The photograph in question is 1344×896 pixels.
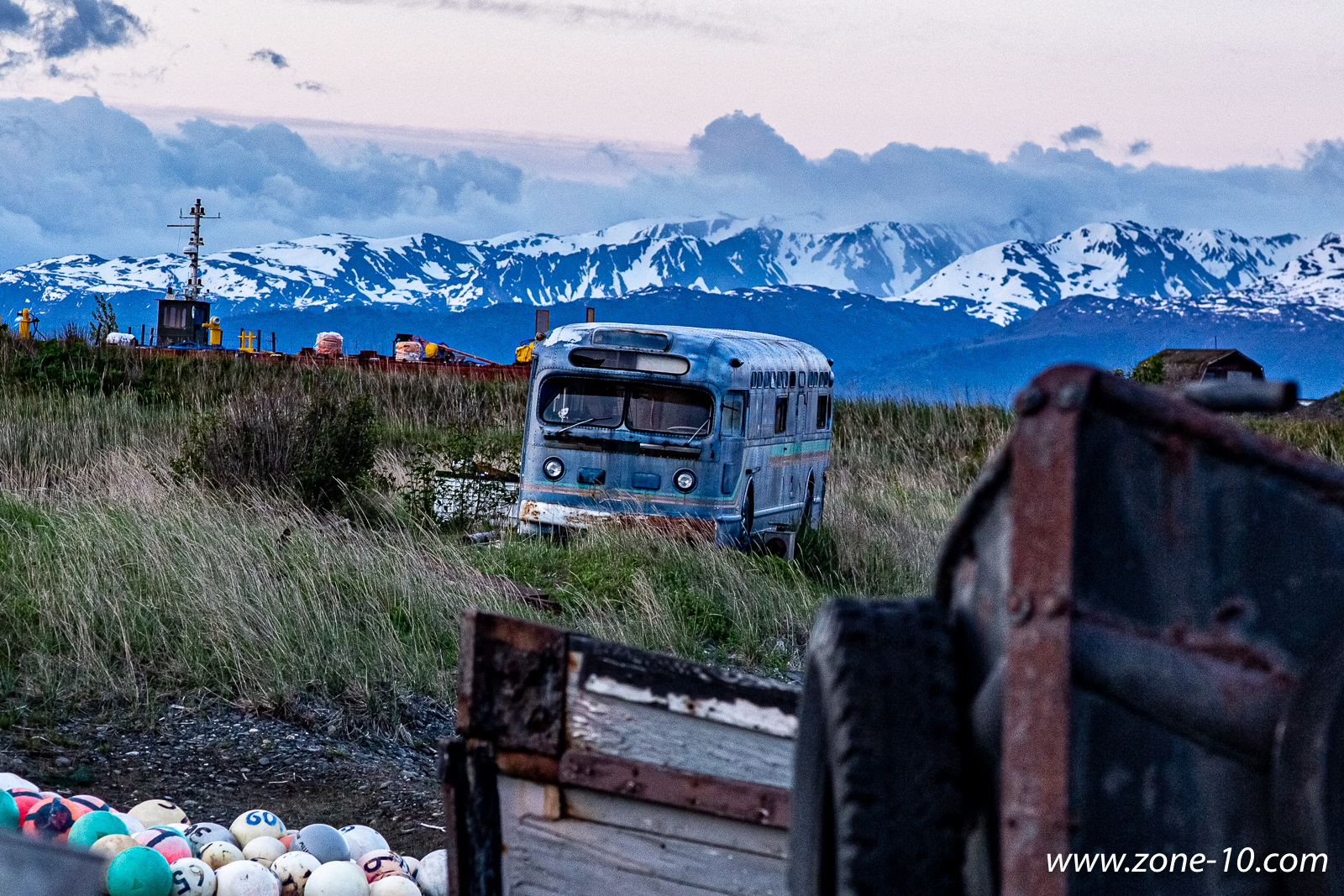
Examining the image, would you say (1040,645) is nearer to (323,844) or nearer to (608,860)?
(608,860)

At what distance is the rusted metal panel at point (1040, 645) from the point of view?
5.70 feet

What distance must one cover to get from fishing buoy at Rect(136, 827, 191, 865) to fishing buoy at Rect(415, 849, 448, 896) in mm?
853

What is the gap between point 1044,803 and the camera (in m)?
1.73

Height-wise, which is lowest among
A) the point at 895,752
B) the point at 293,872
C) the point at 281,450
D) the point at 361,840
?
the point at 361,840

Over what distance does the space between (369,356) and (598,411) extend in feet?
82.8

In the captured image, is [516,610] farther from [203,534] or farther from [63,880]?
[63,880]

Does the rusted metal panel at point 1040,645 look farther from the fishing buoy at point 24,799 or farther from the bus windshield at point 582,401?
the bus windshield at point 582,401

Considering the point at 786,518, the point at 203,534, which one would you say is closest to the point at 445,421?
the point at 786,518

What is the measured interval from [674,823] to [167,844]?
7.31ft

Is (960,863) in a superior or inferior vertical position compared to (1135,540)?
inferior

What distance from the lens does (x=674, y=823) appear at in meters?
3.12

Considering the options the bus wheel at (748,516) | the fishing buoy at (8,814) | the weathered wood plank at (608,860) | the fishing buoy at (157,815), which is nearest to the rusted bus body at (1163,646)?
the weathered wood plank at (608,860)

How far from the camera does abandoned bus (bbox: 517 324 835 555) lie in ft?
36.8

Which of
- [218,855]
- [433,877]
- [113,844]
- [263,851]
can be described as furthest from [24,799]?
[433,877]
